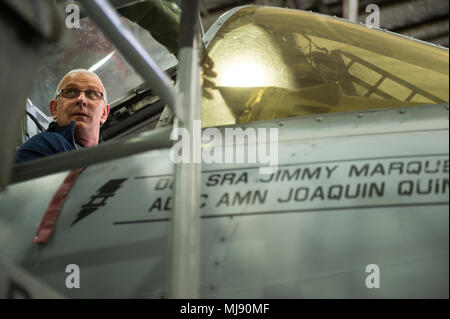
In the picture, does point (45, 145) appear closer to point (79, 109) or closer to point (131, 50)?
point (79, 109)

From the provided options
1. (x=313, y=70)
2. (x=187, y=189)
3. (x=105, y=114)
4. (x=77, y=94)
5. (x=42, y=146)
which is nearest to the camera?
(x=187, y=189)

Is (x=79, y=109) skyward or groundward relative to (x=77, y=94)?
groundward

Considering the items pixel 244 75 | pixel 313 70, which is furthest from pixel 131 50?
pixel 313 70

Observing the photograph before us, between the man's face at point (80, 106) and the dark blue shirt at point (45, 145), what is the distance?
45 cm

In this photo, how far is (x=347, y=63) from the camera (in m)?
2.14

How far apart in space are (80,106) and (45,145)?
2.74ft

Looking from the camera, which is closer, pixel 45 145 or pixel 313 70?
pixel 313 70

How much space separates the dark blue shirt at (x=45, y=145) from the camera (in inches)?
95.3

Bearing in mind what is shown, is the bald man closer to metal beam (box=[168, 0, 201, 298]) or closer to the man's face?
the man's face

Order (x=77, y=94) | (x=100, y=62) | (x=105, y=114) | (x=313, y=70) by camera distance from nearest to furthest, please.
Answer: (x=313, y=70) → (x=77, y=94) → (x=105, y=114) → (x=100, y=62)

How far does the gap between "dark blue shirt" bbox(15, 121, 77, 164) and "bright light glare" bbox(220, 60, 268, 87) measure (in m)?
0.93

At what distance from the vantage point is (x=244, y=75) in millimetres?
2146

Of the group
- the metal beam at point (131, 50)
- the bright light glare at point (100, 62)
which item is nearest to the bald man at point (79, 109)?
the bright light glare at point (100, 62)

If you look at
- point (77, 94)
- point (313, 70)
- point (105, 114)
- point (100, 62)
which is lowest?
point (313, 70)
